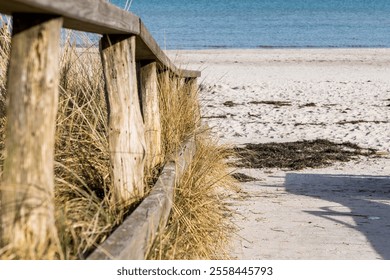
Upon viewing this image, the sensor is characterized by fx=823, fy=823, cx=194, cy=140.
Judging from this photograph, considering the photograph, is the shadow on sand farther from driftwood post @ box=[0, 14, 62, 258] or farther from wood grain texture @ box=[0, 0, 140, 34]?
driftwood post @ box=[0, 14, 62, 258]

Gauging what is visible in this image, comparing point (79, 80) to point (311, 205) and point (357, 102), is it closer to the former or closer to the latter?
point (311, 205)

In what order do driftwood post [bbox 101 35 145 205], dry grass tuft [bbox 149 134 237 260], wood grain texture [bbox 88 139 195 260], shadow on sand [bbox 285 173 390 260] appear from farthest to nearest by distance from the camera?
shadow on sand [bbox 285 173 390 260]
driftwood post [bbox 101 35 145 205]
dry grass tuft [bbox 149 134 237 260]
wood grain texture [bbox 88 139 195 260]

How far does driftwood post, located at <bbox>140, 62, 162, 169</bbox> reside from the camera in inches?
218

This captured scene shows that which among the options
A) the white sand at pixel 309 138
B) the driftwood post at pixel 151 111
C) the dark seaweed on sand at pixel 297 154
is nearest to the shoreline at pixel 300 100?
the white sand at pixel 309 138

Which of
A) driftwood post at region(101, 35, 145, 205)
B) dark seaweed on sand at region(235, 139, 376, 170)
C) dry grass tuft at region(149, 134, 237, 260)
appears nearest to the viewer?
dry grass tuft at region(149, 134, 237, 260)

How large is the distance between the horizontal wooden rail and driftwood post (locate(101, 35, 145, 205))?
0.40ft

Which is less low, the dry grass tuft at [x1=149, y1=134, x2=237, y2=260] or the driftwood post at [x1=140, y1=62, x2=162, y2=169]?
the driftwood post at [x1=140, y1=62, x2=162, y2=169]

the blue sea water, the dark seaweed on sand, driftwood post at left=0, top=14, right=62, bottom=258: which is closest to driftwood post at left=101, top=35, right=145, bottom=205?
driftwood post at left=0, top=14, right=62, bottom=258

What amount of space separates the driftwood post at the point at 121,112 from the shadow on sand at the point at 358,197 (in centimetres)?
160

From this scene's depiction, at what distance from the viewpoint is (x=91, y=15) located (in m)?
3.25

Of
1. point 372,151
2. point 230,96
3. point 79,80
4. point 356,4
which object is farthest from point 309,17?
point 79,80

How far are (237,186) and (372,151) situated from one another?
9.21 feet

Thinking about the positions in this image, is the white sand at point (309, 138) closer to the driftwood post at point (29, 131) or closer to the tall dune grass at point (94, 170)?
the tall dune grass at point (94, 170)
